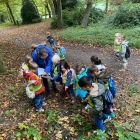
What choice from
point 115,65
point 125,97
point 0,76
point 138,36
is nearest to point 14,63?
point 0,76

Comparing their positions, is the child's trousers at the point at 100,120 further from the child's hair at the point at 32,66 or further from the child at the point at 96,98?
the child's hair at the point at 32,66

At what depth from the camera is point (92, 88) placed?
5.95m

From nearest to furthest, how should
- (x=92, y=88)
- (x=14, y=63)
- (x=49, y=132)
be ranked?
(x=92, y=88) → (x=49, y=132) → (x=14, y=63)

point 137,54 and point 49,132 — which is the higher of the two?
point 49,132

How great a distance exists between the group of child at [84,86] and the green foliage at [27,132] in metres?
0.78

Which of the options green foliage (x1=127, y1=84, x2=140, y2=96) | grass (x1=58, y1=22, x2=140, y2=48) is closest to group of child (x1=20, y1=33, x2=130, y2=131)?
green foliage (x1=127, y1=84, x2=140, y2=96)

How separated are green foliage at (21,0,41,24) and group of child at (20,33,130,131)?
78.7ft

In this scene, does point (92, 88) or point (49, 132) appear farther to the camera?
point (49, 132)

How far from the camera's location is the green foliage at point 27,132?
6242mm

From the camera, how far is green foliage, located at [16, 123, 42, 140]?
6242 mm

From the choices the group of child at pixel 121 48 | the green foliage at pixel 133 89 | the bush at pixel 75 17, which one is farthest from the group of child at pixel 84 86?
the bush at pixel 75 17

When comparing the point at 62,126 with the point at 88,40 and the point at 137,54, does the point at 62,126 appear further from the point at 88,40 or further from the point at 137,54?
the point at 88,40

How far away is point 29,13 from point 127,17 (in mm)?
14796

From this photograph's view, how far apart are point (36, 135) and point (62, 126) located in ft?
2.46
